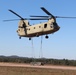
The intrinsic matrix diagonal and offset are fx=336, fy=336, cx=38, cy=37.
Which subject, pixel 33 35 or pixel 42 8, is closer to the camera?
pixel 42 8

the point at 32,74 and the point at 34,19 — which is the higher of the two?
the point at 34,19

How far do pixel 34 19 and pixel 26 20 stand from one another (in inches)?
446

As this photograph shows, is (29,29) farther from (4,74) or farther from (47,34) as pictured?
(4,74)

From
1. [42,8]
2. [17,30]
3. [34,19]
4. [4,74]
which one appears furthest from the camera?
[17,30]

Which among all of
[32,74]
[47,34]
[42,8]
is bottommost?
[32,74]

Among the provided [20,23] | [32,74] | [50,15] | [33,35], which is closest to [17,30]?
[20,23]

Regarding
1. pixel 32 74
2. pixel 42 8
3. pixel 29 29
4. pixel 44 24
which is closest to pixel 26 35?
pixel 29 29

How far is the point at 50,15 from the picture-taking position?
59375 mm

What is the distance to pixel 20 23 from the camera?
69.8 m

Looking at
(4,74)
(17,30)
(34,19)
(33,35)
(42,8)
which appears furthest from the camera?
(17,30)

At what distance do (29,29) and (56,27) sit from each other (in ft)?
28.4

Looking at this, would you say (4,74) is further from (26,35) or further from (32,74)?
(26,35)

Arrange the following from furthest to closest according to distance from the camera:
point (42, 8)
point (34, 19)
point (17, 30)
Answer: point (17, 30) → point (34, 19) → point (42, 8)

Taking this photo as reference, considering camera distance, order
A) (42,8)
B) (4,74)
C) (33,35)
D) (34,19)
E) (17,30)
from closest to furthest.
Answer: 1. (4,74)
2. (42,8)
3. (34,19)
4. (33,35)
5. (17,30)
